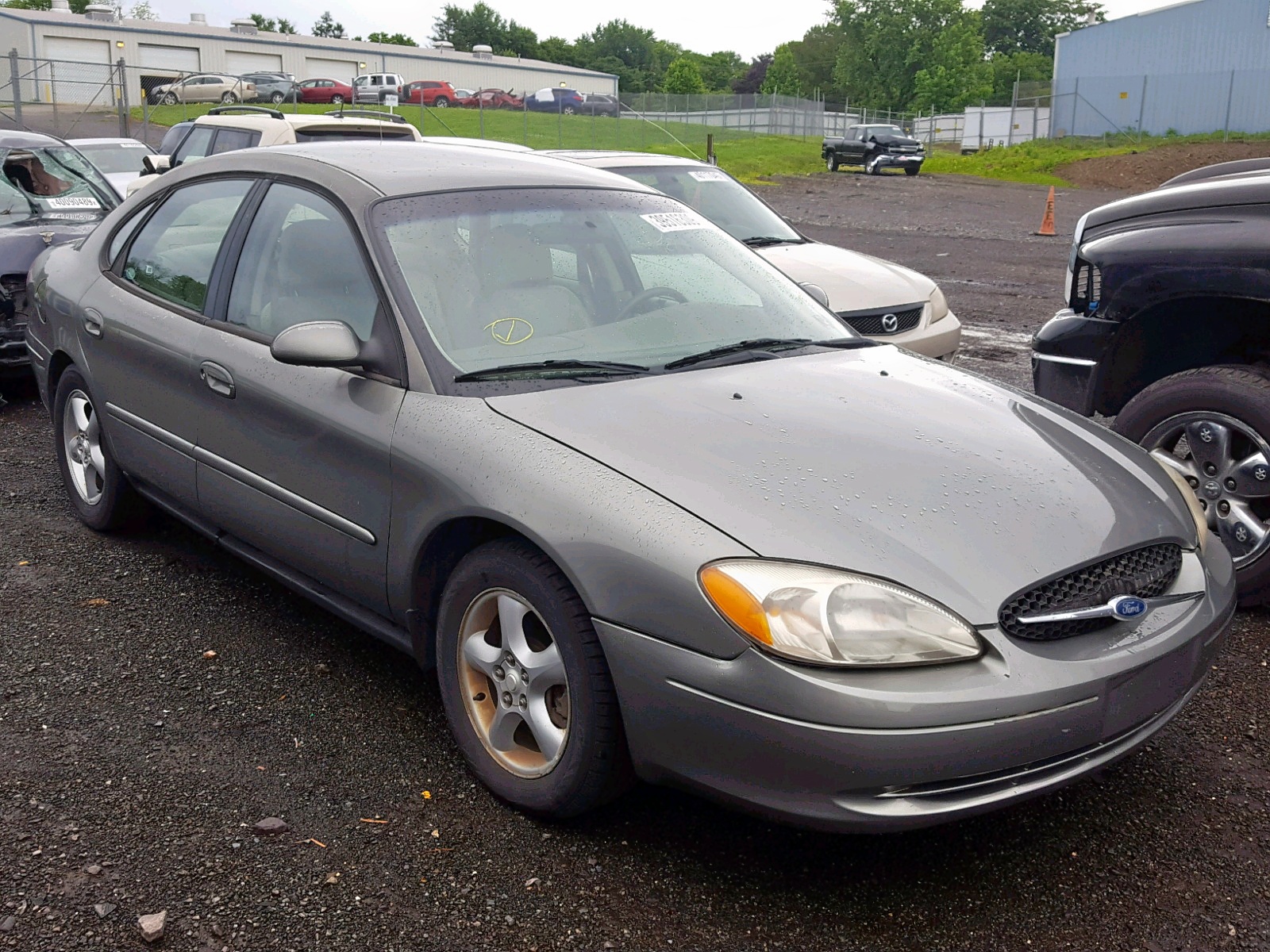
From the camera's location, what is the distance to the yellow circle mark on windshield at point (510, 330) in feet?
11.6

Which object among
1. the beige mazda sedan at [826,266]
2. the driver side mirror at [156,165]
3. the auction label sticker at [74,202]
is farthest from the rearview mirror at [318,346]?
the driver side mirror at [156,165]

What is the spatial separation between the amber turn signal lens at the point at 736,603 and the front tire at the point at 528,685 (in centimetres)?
36

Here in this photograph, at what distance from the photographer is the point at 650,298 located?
3.92 metres

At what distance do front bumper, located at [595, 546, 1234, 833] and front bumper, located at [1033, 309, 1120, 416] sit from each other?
2.49 m

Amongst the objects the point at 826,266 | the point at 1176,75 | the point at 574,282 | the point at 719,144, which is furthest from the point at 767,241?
the point at 1176,75

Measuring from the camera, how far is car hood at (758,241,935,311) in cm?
742

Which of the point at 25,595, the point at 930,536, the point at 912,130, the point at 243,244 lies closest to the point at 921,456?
the point at 930,536

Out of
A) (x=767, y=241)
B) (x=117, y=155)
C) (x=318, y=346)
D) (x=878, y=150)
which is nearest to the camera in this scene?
(x=318, y=346)

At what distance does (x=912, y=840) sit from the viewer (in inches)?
122

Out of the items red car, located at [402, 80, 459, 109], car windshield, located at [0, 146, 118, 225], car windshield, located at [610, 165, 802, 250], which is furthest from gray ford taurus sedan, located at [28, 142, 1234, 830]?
red car, located at [402, 80, 459, 109]

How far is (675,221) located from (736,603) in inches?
83.0

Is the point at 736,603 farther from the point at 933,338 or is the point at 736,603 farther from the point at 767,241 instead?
the point at 767,241

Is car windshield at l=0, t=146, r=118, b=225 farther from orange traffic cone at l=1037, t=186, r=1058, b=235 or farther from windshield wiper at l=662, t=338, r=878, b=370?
orange traffic cone at l=1037, t=186, r=1058, b=235

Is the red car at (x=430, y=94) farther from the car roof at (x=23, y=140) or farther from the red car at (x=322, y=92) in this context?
the car roof at (x=23, y=140)
